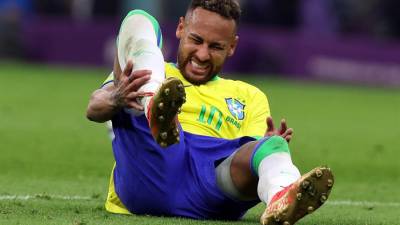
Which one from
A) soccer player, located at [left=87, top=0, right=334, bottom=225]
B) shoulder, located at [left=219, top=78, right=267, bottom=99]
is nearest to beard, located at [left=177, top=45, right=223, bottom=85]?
soccer player, located at [left=87, top=0, right=334, bottom=225]

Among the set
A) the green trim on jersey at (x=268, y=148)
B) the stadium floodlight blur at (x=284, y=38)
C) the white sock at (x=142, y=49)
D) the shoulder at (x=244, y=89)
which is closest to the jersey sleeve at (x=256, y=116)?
the shoulder at (x=244, y=89)

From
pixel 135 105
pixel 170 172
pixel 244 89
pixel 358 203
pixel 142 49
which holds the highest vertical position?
pixel 142 49

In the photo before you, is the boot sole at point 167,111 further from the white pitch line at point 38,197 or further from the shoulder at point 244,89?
the white pitch line at point 38,197

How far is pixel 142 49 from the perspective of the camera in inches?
250

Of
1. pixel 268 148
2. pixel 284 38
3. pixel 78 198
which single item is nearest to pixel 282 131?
pixel 268 148

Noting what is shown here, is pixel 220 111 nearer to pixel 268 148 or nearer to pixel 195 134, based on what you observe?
pixel 195 134

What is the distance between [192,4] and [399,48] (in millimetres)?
16095

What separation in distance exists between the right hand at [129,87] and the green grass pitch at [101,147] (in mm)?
646

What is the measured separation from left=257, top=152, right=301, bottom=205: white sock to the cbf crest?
953mm

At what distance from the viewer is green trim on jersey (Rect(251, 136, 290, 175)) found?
237 inches

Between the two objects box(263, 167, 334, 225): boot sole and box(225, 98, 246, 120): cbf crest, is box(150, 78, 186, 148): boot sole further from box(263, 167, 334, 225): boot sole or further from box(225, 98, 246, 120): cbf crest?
box(225, 98, 246, 120): cbf crest

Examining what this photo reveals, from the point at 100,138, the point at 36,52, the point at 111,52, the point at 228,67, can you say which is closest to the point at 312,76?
the point at 228,67

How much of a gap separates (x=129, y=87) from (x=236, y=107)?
3.42 feet

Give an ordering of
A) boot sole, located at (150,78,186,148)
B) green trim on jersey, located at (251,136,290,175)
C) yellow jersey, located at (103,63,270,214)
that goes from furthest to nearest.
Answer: yellow jersey, located at (103,63,270,214) < green trim on jersey, located at (251,136,290,175) < boot sole, located at (150,78,186,148)
